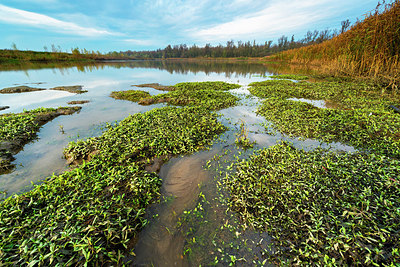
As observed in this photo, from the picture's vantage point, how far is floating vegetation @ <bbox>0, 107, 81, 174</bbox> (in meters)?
6.11

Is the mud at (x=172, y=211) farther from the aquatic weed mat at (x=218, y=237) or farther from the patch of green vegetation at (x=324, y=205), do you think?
the patch of green vegetation at (x=324, y=205)

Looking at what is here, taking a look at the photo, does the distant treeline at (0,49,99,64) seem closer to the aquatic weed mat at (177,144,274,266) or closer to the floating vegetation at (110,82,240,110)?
the floating vegetation at (110,82,240,110)

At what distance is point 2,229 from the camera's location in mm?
3006

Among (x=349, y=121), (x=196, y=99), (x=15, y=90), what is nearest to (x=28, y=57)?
(x=15, y=90)

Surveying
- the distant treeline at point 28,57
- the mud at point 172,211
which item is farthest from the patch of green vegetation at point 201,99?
the distant treeline at point 28,57

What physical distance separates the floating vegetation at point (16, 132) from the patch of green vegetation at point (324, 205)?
29.4 ft

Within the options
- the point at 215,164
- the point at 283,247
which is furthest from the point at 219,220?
the point at 215,164

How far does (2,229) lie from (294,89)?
2139 cm

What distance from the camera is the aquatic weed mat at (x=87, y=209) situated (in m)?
2.71

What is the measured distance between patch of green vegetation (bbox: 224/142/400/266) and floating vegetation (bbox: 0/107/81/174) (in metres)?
8.95

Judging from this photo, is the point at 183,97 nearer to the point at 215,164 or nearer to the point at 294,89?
the point at 215,164

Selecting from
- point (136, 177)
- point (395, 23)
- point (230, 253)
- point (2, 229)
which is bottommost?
point (230, 253)

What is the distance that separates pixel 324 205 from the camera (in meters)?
3.76

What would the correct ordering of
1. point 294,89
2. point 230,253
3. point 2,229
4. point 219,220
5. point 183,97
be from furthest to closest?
point 294,89 → point 183,97 → point 219,220 → point 230,253 → point 2,229
